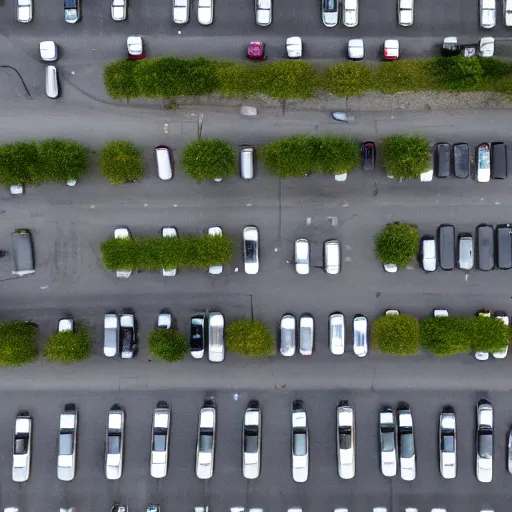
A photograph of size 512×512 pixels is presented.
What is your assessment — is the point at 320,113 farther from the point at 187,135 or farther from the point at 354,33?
the point at 187,135

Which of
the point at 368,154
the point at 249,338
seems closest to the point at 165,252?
the point at 249,338

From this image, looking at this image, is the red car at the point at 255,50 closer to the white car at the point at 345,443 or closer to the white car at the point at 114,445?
the white car at the point at 345,443

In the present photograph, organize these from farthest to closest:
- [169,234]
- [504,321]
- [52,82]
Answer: [169,234]
[52,82]
[504,321]

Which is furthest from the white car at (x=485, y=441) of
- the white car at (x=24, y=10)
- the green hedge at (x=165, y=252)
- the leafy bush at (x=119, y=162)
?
the white car at (x=24, y=10)

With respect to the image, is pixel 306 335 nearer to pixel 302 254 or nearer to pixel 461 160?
pixel 302 254

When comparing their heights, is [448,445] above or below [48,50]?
below

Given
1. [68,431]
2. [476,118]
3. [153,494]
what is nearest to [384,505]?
[153,494]
